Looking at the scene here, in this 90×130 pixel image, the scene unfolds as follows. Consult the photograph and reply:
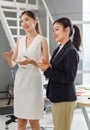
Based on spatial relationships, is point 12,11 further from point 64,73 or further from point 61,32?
point 64,73

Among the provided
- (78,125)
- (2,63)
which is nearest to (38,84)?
(78,125)

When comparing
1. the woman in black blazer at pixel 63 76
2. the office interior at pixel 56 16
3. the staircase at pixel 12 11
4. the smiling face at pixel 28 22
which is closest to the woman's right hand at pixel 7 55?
the smiling face at pixel 28 22

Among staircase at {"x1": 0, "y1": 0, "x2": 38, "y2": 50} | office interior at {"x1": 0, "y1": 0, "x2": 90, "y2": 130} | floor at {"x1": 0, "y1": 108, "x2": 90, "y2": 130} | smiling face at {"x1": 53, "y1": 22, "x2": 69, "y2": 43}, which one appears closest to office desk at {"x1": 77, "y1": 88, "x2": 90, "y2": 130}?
smiling face at {"x1": 53, "y1": 22, "x2": 69, "y2": 43}

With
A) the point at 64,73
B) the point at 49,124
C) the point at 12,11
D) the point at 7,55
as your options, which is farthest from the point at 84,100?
the point at 12,11

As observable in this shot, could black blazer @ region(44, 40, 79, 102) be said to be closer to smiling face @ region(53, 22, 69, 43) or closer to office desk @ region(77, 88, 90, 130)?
smiling face @ region(53, 22, 69, 43)

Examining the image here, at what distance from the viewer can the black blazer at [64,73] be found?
6.91 ft

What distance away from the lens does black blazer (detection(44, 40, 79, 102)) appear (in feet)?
6.91

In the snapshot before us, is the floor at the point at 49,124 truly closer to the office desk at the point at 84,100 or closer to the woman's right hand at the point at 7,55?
the office desk at the point at 84,100

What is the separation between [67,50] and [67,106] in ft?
1.40

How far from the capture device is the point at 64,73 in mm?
2146

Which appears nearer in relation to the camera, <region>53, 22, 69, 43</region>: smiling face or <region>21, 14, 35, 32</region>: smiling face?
<region>53, 22, 69, 43</region>: smiling face

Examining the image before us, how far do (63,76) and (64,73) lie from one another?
30 millimetres

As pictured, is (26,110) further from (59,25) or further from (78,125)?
(78,125)

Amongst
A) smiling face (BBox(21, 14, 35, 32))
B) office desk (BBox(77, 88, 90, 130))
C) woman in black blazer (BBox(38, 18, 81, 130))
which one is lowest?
office desk (BBox(77, 88, 90, 130))
